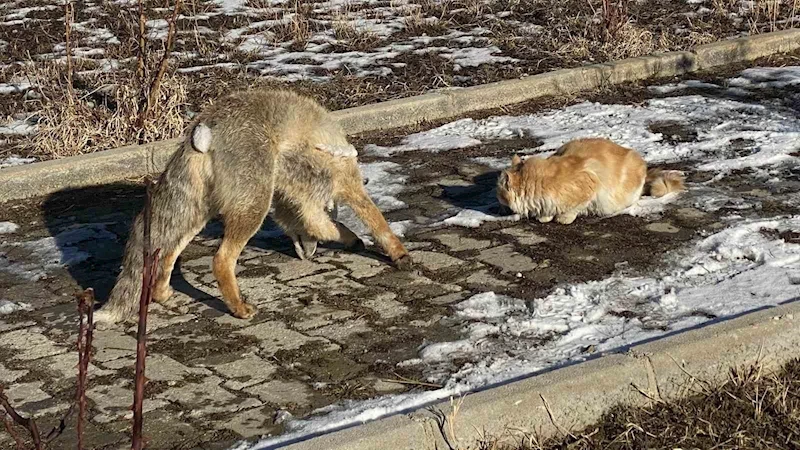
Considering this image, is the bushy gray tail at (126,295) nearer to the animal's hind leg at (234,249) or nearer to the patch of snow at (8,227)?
the animal's hind leg at (234,249)

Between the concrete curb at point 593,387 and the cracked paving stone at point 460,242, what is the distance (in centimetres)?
193

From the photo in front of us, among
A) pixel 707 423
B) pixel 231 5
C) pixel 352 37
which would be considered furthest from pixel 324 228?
pixel 231 5

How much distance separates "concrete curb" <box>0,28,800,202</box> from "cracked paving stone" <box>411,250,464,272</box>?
2.57 meters

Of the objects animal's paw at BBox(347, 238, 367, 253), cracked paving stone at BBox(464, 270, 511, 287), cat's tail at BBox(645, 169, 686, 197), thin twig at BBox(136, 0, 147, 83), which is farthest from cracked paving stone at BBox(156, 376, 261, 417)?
thin twig at BBox(136, 0, 147, 83)

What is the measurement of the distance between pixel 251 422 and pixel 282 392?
30 cm

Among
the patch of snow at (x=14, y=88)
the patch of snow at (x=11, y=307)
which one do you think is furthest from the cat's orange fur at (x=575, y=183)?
the patch of snow at (x=14, y=88)

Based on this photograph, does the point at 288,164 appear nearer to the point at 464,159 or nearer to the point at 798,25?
the point at 464,159

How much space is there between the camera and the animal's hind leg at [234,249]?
5809 millimetres

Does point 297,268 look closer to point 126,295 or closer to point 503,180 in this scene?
point 126,295

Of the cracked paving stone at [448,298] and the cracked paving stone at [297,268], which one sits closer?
the cracked paving stone at [448,298]

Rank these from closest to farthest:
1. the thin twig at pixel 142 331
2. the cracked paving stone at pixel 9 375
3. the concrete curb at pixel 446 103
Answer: the thin twig at pixel 142 331 → the cracked paving stone at pixel 9 375 → the concrete curb at pixel 446 103

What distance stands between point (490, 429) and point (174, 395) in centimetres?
141

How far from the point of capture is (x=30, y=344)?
18.5 ft

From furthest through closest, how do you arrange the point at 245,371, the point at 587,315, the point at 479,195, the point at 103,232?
the point at 479,195 → the point at 103,232 → the point at 587,315 → the point at 245,371
